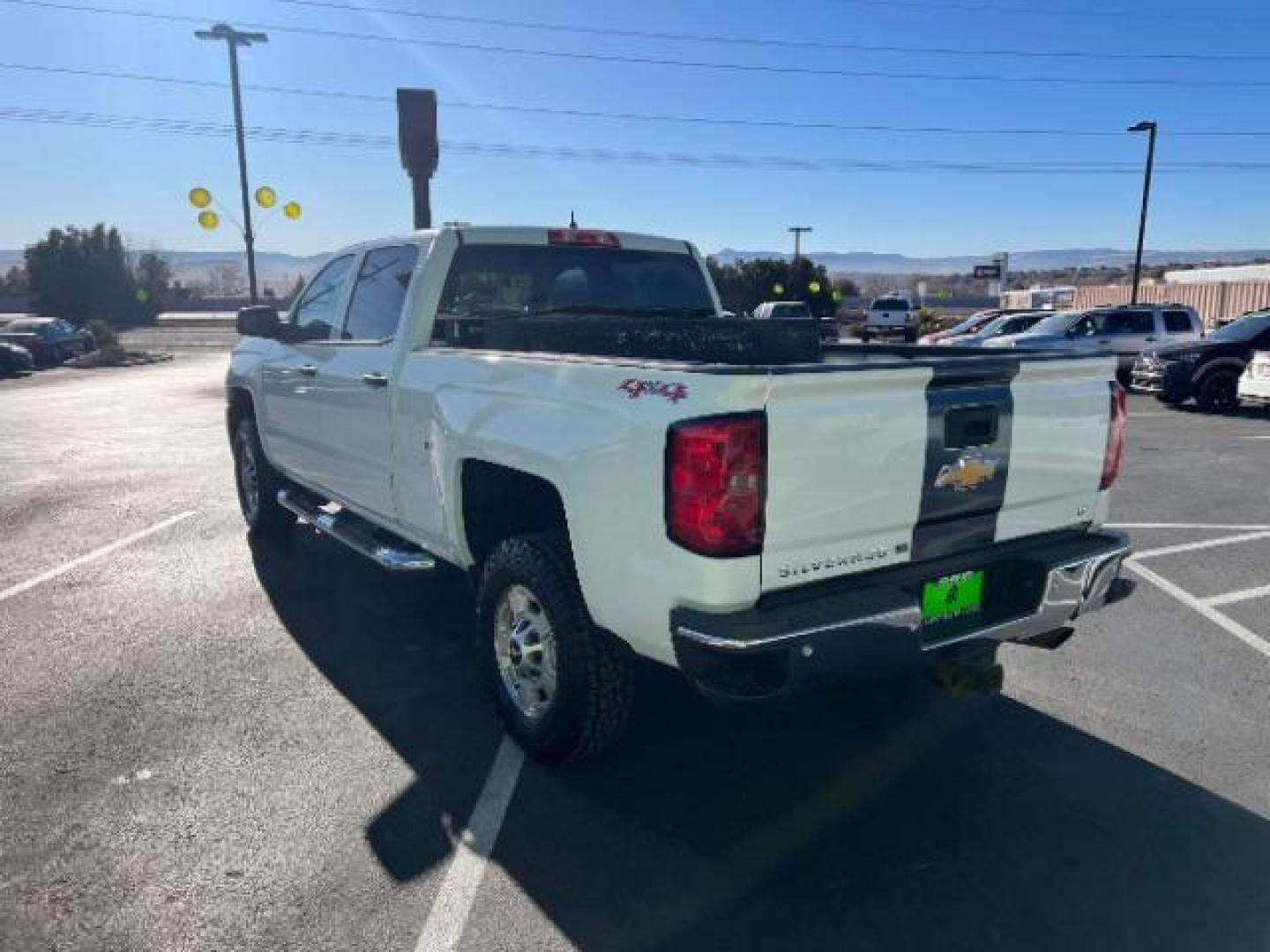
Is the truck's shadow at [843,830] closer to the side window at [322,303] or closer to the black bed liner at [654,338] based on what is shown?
the black bed liner at [654,338]

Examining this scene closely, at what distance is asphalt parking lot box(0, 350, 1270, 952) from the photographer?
2627 mm

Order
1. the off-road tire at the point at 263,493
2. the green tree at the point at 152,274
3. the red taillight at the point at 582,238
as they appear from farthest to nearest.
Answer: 1. the green tree at the point at 152,274
2. the off-road tire at the point at 263,493
3. the red taillight at the point at 582,238

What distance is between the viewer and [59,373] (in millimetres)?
24922

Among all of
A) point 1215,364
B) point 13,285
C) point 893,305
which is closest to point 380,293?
point 1215,364

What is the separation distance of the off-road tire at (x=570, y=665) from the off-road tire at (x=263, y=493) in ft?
12.2

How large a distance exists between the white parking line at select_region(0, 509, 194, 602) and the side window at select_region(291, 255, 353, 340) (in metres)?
2.34

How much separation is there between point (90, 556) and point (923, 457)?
6092mm

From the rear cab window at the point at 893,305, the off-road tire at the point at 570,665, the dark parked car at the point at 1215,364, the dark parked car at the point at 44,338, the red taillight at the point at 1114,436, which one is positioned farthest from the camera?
the rear cab window at the point at 893,305

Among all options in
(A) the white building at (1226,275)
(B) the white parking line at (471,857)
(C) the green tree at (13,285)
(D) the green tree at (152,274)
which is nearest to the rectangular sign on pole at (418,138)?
(B) the white parking line at (471,857)

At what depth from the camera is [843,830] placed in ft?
10.0

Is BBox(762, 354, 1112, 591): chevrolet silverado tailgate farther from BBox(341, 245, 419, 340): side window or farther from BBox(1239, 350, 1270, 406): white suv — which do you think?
BBox(1239, 350, 1270, 406): white suv

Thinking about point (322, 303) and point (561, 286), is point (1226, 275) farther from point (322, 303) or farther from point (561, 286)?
point (322, 303)

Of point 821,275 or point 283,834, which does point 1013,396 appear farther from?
point 821,275

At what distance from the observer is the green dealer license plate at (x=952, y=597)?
300 centimetres
